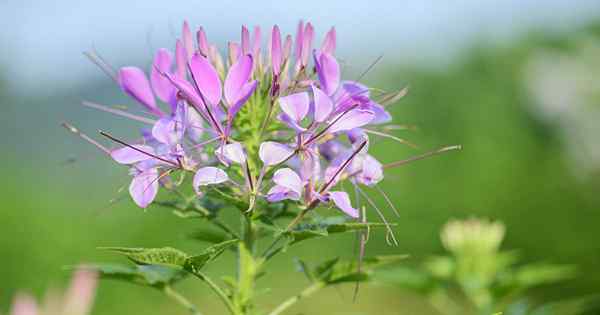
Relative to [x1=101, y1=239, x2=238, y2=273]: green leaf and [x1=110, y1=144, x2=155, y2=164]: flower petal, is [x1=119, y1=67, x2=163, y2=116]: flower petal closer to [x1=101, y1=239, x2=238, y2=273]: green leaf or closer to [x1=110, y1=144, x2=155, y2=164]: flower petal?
[x1=110, y1=144, x2=155, y2=164]: flower petal

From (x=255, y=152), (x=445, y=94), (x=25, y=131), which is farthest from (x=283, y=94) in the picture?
(x=25, y=131)

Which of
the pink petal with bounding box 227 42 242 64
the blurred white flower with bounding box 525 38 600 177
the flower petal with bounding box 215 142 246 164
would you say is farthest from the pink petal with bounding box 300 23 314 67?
the blurred white flower with bounding box 525 38 600 177

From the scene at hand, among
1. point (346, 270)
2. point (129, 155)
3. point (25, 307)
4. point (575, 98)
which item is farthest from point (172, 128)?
point (575, 98)

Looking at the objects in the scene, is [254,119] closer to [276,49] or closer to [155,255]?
[276,49]

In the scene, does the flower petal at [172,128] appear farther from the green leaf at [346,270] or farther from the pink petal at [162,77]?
the green leaf at [346,270]

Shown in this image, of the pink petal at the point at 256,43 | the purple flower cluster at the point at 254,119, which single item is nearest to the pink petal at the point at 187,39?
the purple flower cluster at the point at 254,119

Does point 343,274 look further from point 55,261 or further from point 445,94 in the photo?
point 445,94
